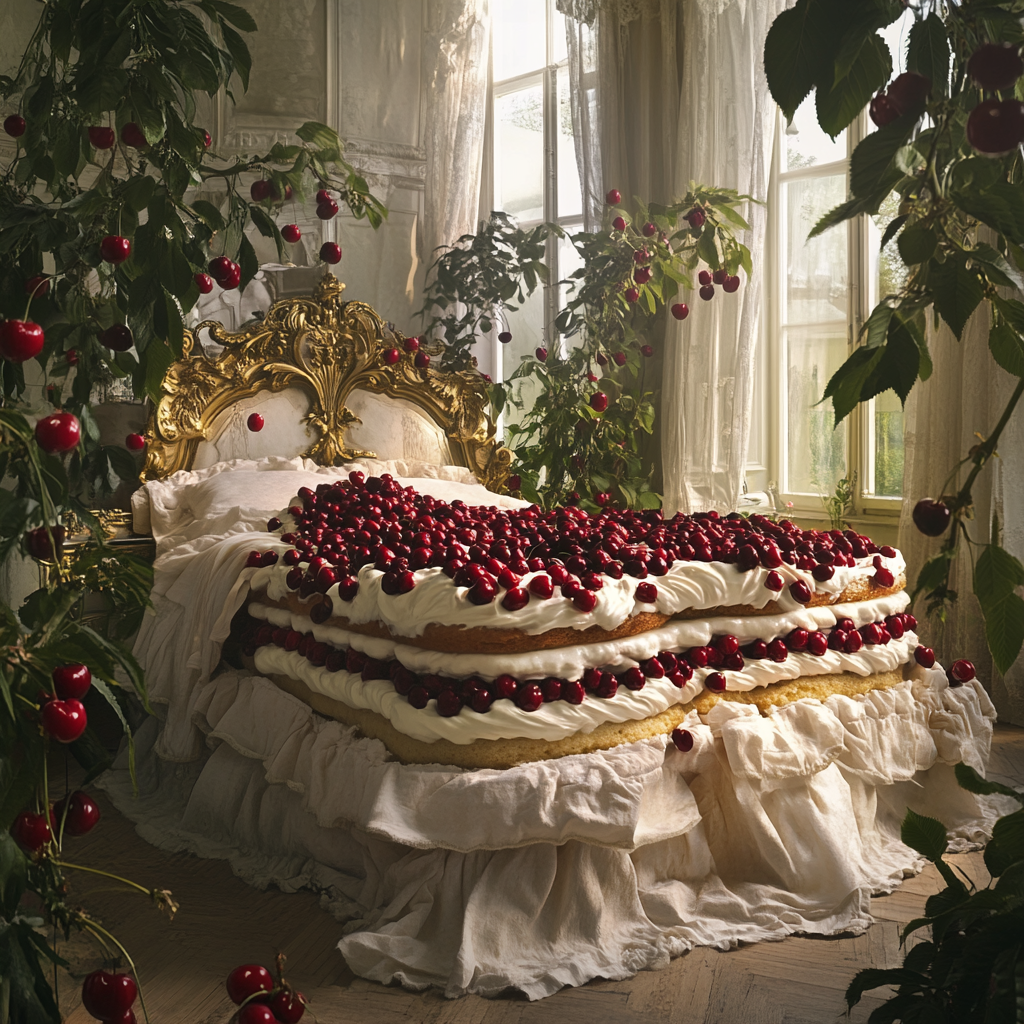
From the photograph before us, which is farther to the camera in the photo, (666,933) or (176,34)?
(666,933)

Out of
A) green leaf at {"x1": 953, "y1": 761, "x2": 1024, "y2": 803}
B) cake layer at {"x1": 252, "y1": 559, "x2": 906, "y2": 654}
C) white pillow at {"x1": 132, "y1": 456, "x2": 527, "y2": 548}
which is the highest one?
white pillow at {"x1": 132, "y1": 456, "x2": 527, "y2": 548}

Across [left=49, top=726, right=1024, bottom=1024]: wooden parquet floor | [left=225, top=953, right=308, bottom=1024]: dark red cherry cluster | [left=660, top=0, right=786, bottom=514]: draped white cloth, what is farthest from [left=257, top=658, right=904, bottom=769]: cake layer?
[left=660, top=0, right=786, bottom=514]: draped white cloth

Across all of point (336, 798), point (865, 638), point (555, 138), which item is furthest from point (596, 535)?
point (555, 138)

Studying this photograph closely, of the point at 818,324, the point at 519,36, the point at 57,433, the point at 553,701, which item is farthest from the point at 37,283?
the point at 519,36

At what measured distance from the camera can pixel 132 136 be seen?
1597mm

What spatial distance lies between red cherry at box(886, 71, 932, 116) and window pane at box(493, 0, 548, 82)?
15.1 feet

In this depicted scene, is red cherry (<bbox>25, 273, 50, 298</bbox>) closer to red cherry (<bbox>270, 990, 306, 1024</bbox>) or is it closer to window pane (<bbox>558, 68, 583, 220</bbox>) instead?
red cherry (<bbox>270, 990, 306, 1024</bbox>)

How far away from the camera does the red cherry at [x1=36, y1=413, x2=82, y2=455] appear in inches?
39.1

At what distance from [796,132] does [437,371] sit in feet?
6.30

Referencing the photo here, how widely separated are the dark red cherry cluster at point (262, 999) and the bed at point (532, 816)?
0.57m

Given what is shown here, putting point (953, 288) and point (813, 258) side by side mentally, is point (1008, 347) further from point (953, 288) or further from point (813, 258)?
point (813, 258)

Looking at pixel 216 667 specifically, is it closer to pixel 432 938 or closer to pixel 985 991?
pixel 432 938

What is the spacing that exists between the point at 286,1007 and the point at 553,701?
0.87 meters

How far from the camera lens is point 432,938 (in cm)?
180
